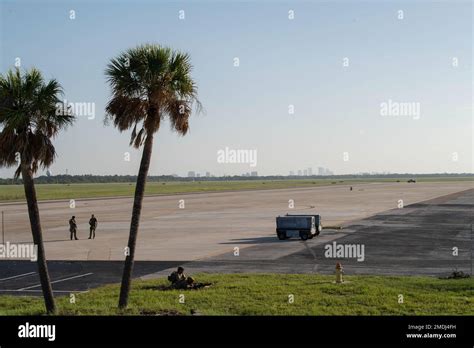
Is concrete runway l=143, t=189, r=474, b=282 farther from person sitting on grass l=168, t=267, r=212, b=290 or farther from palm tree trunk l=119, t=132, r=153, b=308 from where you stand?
palm tree trunk l=119, t=132, r=153, b=308

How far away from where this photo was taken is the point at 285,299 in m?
19.9

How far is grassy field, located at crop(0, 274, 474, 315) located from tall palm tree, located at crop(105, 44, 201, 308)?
1.91 meters

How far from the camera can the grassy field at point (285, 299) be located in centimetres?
1809

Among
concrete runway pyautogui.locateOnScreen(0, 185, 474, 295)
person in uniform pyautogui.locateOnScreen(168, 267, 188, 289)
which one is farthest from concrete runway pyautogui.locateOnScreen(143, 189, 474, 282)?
person in uniform pyautogui.locateOnScreen(168, 267, 188, 289)

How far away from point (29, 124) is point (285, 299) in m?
10.8

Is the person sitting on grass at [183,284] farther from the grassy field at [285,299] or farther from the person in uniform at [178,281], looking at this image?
the grassy field at [285,299]

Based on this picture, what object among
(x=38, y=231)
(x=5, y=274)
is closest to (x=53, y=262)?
(x=5, y=274)

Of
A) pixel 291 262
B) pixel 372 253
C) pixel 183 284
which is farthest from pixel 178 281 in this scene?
pixel 372 253

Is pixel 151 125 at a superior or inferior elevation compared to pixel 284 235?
superior

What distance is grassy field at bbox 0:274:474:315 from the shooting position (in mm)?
18094
